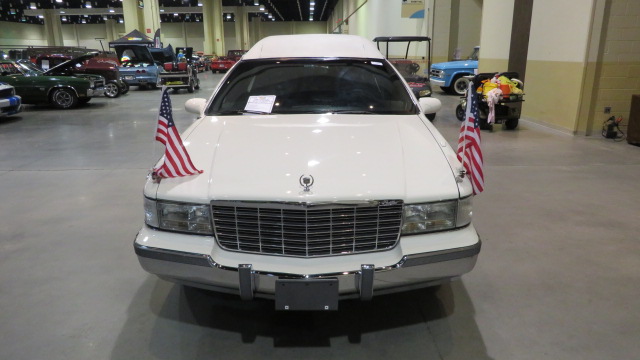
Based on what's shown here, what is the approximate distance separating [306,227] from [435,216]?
2.20ft

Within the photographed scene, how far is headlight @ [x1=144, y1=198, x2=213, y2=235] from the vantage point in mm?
2270

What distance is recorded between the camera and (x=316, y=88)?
350 centimetres

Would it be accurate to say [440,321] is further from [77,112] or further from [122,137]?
[77,112]

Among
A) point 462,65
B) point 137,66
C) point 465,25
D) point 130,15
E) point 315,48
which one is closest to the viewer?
point 315,48

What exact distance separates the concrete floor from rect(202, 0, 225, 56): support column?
3792 centimetres

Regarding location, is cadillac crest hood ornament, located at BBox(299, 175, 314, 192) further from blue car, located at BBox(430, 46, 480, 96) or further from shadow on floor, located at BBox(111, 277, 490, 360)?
blue car, located at BBox(430, 46, 480, 96)

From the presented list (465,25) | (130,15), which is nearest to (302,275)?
(465,25)

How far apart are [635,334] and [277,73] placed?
2.92 metres

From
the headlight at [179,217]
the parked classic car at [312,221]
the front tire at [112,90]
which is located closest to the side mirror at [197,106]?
the parked classic car at [312,221]

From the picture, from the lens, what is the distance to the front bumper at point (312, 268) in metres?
2.14

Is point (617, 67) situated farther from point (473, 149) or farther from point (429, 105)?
point (473, 149)

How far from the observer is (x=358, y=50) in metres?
3.89

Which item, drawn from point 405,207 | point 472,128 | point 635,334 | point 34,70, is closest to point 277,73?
point 472,128

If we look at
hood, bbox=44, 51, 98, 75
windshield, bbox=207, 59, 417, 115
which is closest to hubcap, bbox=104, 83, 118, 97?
hood, bbox=44, 51, 98, 75
